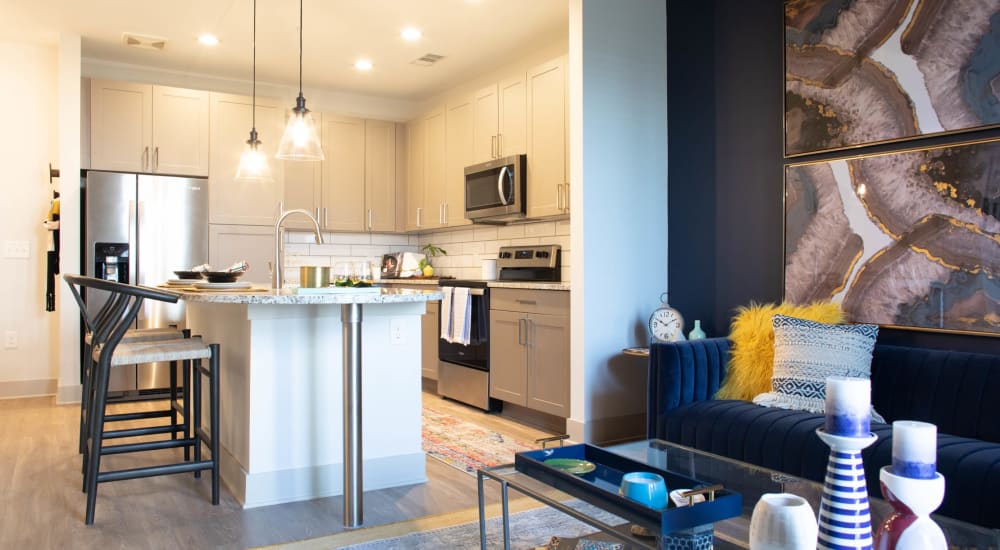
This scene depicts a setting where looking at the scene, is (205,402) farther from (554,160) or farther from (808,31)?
(808,31)

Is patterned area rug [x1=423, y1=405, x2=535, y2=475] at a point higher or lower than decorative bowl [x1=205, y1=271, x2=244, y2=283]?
lower

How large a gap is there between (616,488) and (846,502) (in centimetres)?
72

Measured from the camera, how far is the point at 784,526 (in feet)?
3.73

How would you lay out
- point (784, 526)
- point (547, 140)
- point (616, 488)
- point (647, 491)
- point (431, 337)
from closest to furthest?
point (784, 526) < point (647, 491) < point (616, 488) < point (547, 140) < point (431, 337)

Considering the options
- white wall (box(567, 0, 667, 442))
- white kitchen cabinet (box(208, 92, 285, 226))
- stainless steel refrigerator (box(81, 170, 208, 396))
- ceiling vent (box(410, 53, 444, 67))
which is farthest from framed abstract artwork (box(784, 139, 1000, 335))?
stainless steel refrigerator (box(81, 170, 208, 396))

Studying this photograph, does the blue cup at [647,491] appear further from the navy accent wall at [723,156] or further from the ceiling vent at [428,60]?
the ceiling vent at [428,60]

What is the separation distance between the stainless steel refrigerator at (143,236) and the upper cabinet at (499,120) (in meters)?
2.24

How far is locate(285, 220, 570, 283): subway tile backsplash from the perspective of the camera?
5720 millimetres

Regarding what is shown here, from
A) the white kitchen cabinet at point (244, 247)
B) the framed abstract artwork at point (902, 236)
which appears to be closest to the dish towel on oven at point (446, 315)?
the white kitchen cabinet at point (244, 247)

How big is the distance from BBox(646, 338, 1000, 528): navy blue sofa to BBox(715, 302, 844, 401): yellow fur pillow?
0.06 meters

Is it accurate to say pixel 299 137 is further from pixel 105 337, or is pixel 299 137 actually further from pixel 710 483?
pixel 710 483

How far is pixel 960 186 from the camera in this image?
2828 millimetres

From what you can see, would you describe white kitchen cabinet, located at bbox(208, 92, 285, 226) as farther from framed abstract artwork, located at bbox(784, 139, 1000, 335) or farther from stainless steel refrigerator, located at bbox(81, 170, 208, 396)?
framed abstract artwork, located at bbox(784, 139, 1000, 335)

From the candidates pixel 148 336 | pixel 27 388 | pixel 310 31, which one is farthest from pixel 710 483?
pixel 27 388
